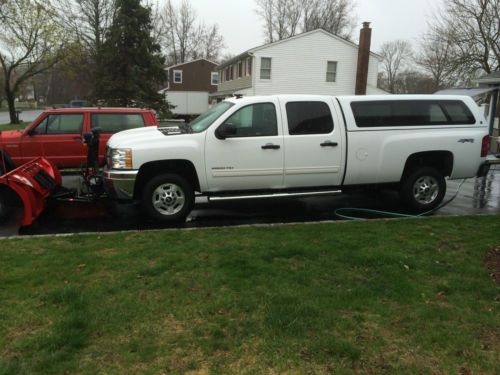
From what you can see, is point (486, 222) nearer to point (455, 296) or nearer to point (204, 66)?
point (455, 296)

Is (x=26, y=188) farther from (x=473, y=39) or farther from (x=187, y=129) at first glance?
(x=473, y=39)

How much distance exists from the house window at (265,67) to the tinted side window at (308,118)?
26174mm

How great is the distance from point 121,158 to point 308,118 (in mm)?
2944

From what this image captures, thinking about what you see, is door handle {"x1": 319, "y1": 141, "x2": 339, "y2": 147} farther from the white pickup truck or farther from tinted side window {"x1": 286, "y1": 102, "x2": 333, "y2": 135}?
tinted side window {"x1": 286, "y1": 102, "x2": 333, "y2": 135}

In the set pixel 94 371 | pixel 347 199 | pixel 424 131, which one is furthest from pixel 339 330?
pixel 347 199

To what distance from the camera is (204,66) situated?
51219 millimetres

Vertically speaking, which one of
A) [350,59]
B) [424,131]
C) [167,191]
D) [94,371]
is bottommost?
[94,371]

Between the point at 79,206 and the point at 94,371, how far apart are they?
560 centimetres

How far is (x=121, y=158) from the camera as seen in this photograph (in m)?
6.41

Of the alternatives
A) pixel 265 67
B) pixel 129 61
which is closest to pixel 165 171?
pixel 129 61

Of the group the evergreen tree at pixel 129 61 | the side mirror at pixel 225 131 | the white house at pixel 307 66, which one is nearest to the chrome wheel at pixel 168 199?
the side mirror at pixel 225 131

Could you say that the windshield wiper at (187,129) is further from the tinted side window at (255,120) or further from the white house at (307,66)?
the white house at (307,66)

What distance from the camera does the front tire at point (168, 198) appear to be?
21.5 feet

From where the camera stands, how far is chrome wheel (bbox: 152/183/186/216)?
21.7 ft
